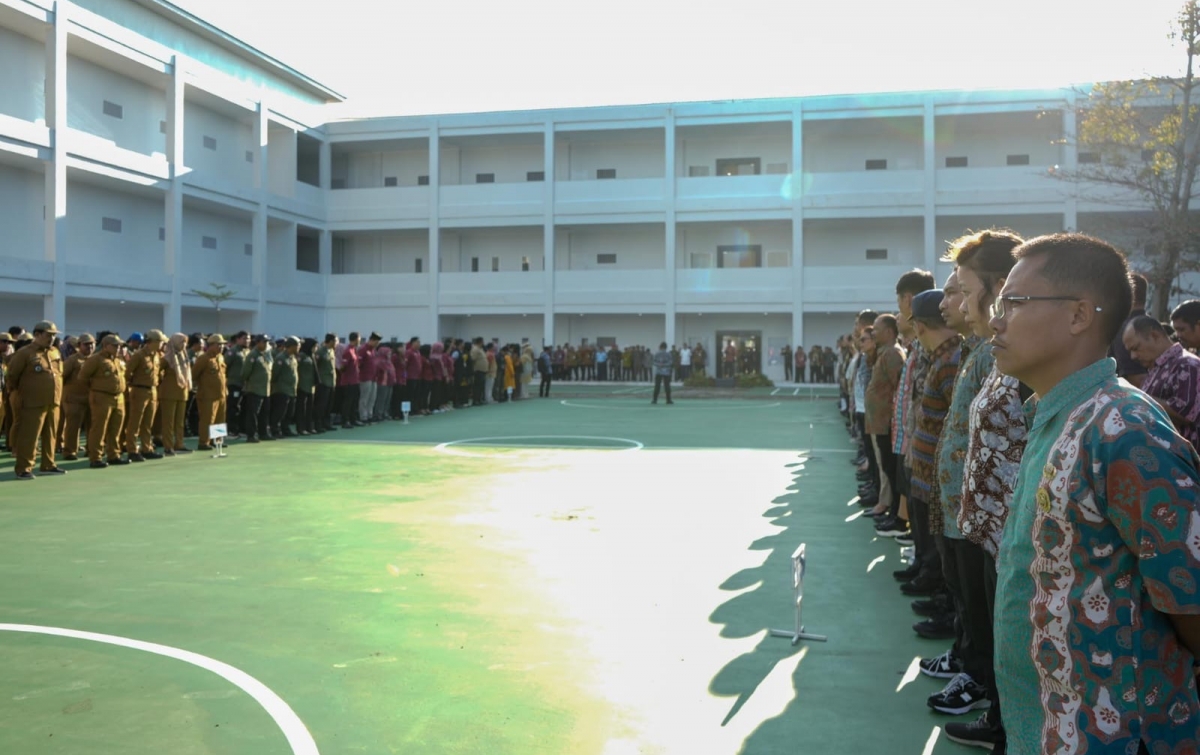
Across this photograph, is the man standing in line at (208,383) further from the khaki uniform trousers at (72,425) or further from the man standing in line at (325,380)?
the man standing in line at (325,380)

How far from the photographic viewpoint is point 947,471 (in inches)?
155

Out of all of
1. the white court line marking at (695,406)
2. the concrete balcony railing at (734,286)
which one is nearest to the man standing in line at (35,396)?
the white court line marking at (695,406)

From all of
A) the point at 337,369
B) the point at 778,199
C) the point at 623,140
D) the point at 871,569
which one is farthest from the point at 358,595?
the point at 623,140

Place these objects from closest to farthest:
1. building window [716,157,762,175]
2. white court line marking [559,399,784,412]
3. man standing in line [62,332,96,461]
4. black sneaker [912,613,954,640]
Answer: black sneaker [912,613,954,640], man standing in line [62,332,96,461], white court line marking [559,399,784,412], building window [716,157,762,175]

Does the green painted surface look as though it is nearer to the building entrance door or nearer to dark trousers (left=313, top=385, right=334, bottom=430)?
dark trousers (left=313, top=385, right=334, bottom=430)

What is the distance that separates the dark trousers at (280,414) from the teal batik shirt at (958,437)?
1447 cm

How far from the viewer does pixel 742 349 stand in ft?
127

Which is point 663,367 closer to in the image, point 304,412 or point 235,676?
point 304,412

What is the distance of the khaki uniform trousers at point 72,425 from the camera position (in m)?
13.6

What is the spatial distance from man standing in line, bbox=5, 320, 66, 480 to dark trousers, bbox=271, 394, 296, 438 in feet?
15.4

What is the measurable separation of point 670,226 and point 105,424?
2695 cm

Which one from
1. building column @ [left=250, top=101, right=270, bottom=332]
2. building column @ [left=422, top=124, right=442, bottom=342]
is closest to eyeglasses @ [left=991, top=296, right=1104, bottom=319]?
building column @ [left=250, top=101, right=270, bottom=332]

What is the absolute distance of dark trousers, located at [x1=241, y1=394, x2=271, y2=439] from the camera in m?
15.9

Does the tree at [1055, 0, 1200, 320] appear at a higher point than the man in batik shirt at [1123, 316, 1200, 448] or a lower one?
higher
